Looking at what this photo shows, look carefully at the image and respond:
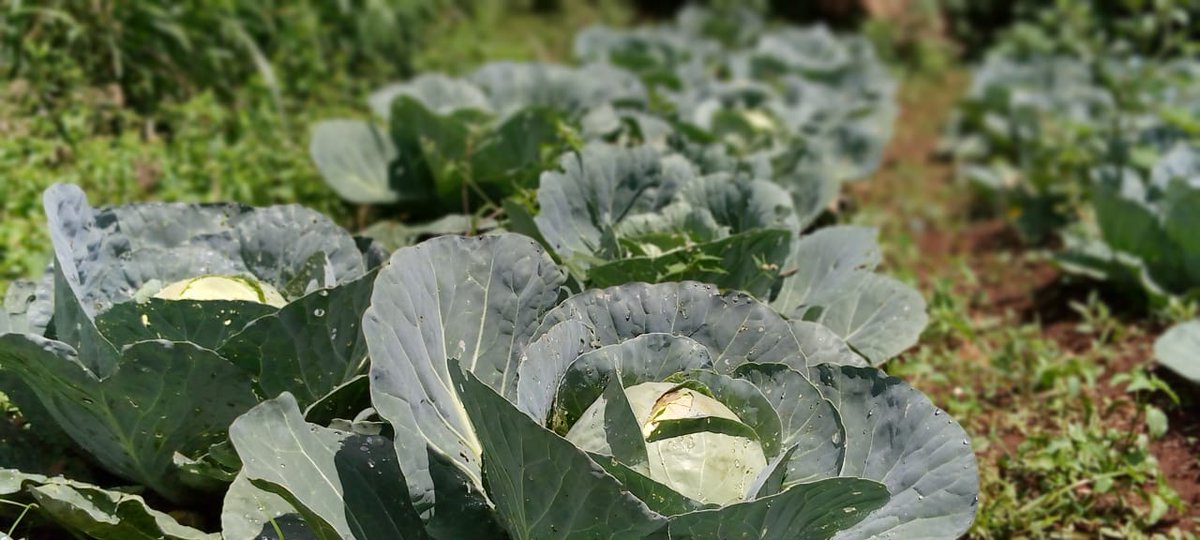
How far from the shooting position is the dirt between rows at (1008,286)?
3221 millimetres

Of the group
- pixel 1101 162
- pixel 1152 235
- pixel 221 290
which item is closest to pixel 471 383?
pixel 221 290

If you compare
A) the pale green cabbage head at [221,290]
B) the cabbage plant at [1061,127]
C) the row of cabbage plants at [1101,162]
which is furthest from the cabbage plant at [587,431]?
the cabbage plant at [1061,127]

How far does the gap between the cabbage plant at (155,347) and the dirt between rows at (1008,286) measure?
2181 millimetres

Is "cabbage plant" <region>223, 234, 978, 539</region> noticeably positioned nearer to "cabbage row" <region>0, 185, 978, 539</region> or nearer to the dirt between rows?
"cabbage row" <region>0, 185, 978, 539</region>

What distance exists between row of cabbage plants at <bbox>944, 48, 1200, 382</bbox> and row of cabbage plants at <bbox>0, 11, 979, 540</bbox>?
1.66 meters

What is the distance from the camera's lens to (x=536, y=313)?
2377 mm

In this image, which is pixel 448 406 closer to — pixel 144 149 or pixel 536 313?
pixel 536 313

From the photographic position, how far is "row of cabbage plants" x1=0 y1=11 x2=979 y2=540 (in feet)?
6.36

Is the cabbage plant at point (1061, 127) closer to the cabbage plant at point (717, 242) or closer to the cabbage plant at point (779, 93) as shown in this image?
the cabbage plant at point (779, 93)

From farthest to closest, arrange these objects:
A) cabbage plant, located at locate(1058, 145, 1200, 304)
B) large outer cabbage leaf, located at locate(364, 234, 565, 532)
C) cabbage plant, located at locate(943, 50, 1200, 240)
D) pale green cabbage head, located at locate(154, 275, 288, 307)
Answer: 1. cabbage plant, located at locate(943, 50, 1200, 240)
2. cabbage plant, located at locate(1058, 145, 1200, 304)
3. pale green cabbage head, located at locate(154, 275, 288, 307)
4. large outer cabbage leaf, located at locate(364, 234, 565, 532)

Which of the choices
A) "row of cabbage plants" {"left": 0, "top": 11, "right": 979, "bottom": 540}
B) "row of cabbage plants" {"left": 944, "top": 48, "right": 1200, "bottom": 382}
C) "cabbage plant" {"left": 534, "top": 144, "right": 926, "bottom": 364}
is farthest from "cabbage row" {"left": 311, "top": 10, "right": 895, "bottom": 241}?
"row of cabbage plants" {"left": 944, "top": 48, "right": 1200, "bottom": 382}

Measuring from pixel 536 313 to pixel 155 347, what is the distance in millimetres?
833

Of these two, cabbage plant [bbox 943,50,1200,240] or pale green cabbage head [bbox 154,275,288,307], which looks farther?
Result: cabbage plant [bbox 943,50,1200,240]

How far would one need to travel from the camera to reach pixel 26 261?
3256 millimetres
